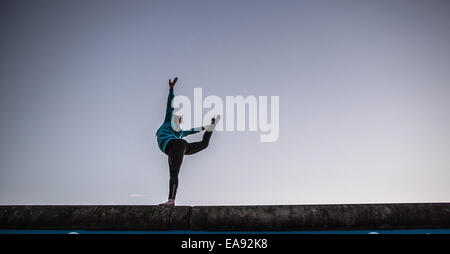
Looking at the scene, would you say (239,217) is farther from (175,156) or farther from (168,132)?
(168,132)

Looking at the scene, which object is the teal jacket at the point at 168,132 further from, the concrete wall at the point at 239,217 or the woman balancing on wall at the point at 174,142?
the concrete wall at the point at 239,217

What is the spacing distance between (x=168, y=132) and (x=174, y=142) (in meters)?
0.33

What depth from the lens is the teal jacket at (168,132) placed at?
4.05m

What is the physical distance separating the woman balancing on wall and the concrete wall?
1.12m

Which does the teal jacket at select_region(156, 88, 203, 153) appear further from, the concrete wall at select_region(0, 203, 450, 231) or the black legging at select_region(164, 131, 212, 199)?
the concrete wall at select_region(0, 203, 450, 231)

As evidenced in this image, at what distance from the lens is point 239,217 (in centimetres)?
228

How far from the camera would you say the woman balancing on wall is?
12.3 feet

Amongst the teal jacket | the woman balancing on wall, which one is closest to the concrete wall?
the woman balancing on wall

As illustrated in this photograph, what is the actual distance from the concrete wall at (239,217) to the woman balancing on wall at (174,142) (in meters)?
1.12
